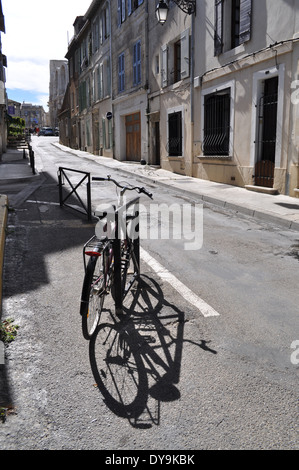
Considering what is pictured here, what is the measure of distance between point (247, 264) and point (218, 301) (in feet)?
4.38

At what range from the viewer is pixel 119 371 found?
2805mm

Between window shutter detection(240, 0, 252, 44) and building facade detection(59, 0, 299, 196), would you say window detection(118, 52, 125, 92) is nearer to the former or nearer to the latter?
building facade detection(59, 0, 299, 196)

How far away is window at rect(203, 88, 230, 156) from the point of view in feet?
41.3

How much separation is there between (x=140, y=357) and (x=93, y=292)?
0.63 m

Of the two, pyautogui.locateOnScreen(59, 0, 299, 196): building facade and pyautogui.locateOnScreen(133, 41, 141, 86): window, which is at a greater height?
pyautogui.locateOnScreen(133, 41, 141, 86): window

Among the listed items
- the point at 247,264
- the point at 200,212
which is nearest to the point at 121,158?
the point at 200,212

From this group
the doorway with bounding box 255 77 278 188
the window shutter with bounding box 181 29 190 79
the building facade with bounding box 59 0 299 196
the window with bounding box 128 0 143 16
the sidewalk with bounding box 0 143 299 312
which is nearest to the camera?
the sidewalk with bounding box 0 143 299 312

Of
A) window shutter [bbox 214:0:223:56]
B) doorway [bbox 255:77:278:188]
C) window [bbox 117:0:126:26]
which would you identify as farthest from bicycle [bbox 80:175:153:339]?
window [bbox 117:0:126:26]

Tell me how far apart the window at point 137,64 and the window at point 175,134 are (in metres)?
4.61

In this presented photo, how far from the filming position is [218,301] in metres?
4.00

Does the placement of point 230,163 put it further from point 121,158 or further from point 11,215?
point 121,158

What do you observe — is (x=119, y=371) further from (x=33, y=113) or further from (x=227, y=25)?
(x=33, y=113)

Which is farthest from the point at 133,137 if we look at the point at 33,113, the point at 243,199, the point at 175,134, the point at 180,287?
the point at 33,113

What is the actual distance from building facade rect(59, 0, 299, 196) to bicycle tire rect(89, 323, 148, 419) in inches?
307
